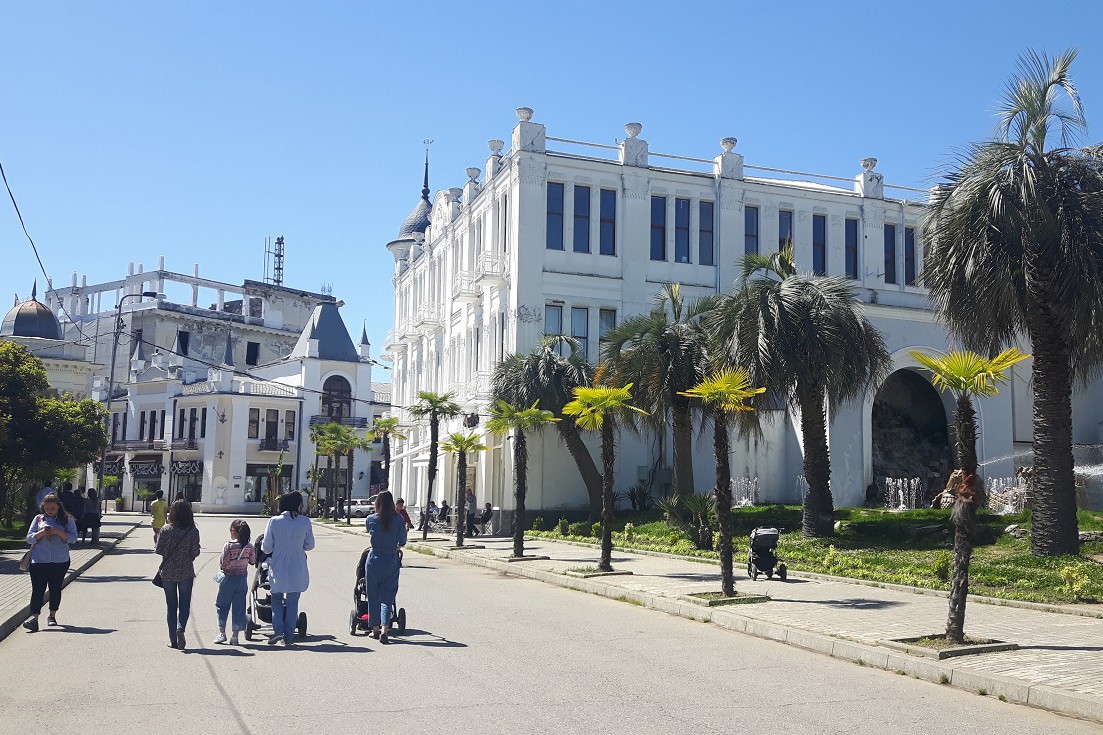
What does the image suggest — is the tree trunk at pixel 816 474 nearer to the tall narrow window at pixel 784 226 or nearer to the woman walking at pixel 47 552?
the woman walking at pixel 47 552

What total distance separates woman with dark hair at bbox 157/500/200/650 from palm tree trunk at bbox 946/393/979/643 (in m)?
8.37

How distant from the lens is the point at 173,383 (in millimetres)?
77750

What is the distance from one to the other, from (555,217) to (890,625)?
27.7m

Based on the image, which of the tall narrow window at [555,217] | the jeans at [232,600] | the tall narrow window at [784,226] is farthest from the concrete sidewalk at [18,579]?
the tall narrow window at [784,226]

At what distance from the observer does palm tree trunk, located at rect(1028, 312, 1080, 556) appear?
59.4ft

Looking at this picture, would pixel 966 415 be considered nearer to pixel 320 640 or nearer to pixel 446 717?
pixel 446 717

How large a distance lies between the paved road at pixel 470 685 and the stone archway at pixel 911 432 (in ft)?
81.8

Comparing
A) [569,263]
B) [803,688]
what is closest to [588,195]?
[569,263]

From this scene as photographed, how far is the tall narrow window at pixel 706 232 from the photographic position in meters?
40.7

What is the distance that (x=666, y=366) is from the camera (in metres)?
28.0

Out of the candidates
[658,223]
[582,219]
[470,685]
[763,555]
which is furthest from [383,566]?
[658,223]

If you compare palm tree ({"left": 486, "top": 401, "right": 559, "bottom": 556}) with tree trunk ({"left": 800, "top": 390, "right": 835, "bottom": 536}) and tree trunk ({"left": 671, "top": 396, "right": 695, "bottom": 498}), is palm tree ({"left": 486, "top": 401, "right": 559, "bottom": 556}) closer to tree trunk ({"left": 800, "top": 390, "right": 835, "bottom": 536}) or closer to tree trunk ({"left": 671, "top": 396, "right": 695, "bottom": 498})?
tree trunk ({"left": 671, "top": 396, "right": 695, "bottom": 498})

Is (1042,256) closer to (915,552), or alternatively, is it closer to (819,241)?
(915,552)

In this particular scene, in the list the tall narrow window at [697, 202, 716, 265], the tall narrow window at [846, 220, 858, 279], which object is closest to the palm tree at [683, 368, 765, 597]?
the tall narrow window at [697, 202, 716, 265]
